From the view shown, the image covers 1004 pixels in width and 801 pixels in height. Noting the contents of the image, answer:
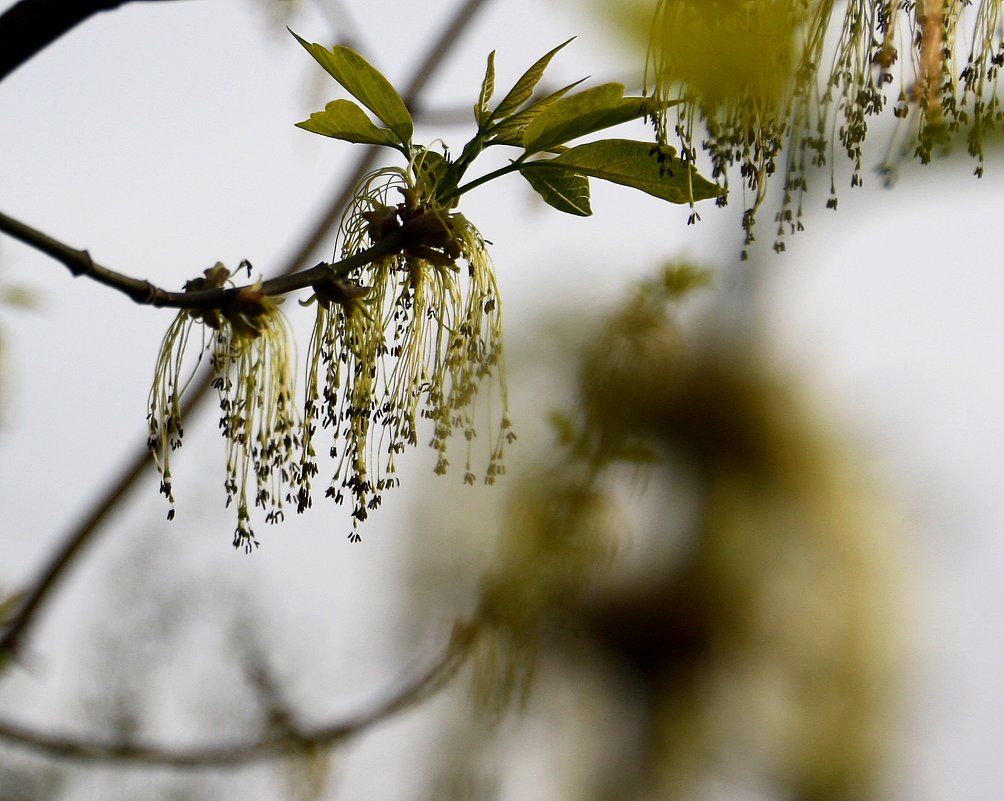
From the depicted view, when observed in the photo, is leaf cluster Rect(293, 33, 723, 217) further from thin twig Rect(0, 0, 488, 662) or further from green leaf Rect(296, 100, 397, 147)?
thin twig Rect(0, 0, 488, 662)

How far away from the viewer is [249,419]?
2.46 feet

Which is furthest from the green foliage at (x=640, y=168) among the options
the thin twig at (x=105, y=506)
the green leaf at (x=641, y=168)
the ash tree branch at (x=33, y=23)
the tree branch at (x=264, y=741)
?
the tree branch at (x=264, y=741)

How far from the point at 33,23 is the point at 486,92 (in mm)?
259

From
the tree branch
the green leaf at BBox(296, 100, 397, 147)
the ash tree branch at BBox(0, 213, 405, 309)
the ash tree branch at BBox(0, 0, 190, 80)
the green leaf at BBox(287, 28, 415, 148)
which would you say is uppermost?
the green leaf at BBox(287, 28, 415, 148)

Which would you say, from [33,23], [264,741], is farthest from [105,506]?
[33,23]

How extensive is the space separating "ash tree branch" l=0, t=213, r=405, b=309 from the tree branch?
0.78m

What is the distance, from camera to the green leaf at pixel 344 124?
0.57 meters

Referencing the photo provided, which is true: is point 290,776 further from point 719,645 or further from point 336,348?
point 719,645

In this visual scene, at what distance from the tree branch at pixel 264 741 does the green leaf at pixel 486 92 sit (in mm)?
886

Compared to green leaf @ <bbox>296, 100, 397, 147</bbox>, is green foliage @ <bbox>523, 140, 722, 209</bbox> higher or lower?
lower

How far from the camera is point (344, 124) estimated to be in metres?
0.58

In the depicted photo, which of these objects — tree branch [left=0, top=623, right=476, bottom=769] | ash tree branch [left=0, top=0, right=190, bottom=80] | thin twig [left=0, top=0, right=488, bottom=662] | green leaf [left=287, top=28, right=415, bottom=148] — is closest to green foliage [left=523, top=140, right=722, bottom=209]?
green leaf [left=287, top=28, right=415, bottom=148]

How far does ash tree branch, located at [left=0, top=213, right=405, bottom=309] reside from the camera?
0.49 metres

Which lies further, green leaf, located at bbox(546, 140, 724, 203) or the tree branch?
the tree branch
